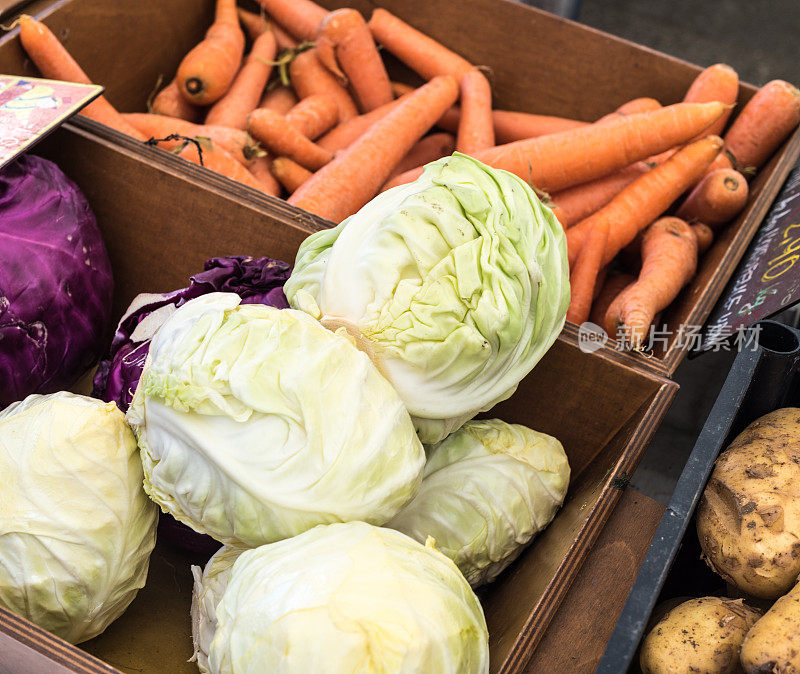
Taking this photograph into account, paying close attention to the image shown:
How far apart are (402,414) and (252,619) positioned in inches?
14.4

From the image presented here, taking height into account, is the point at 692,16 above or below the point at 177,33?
above

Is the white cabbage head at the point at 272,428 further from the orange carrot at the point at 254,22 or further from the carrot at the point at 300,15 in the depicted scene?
the orange carrot at the point at 254,22

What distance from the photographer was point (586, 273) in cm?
203

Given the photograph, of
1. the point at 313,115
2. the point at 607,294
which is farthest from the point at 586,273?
the point at 313,115

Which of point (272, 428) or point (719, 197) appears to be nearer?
point (272, 428)

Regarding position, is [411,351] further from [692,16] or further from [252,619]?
[692,16]

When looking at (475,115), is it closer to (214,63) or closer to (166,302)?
(214,63)

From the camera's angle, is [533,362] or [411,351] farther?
[533,362]

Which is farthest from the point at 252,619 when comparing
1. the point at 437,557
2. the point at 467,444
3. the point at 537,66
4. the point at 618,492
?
the point at 537,66

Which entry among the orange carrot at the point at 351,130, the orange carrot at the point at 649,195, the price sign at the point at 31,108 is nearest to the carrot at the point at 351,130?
the orange carrot at the point at 351,130

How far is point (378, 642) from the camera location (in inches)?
35.9

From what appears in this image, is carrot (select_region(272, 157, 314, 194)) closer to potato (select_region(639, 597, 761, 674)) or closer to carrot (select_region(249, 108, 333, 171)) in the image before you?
carrot (select_region(249, 108, 333, 171))

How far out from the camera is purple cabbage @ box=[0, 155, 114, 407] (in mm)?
1444

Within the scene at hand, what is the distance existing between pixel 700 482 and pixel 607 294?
1.14 metres
